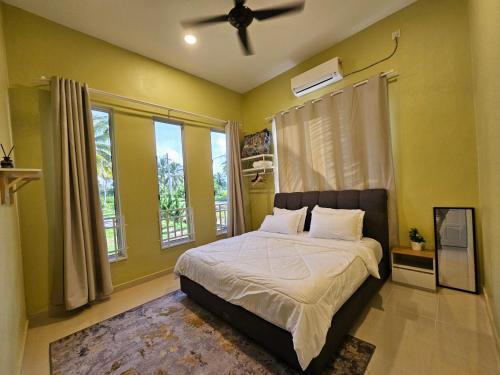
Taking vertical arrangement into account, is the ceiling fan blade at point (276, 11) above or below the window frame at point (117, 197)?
above

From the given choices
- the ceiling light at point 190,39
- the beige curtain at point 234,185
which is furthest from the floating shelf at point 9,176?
the beige curtain at point 234,185

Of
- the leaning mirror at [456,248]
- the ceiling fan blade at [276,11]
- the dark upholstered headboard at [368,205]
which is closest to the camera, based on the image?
the ceiling fan blade at [276,11]

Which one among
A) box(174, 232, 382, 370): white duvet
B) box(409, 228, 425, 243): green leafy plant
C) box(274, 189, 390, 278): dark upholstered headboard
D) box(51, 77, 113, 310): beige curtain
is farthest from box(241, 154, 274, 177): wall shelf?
box(51, 77, 113, 310): beige curtain

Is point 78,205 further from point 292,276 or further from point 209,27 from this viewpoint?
point 209,27

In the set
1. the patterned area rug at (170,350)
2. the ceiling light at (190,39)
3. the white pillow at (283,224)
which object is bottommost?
the patterned area rug at (170,350)

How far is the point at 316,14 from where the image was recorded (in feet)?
7.88

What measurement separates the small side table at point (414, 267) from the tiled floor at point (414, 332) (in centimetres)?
9

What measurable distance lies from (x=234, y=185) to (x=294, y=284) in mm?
2572

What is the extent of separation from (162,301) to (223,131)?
290 cm

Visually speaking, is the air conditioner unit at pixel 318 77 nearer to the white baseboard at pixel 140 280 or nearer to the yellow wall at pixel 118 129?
the yellow wall at pixel 118 129

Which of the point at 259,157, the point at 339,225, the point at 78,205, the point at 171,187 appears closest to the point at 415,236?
the point at 339,225

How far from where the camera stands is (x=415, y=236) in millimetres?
2336

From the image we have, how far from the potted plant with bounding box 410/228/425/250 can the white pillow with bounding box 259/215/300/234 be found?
1.30m

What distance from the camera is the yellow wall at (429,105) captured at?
2.09m
